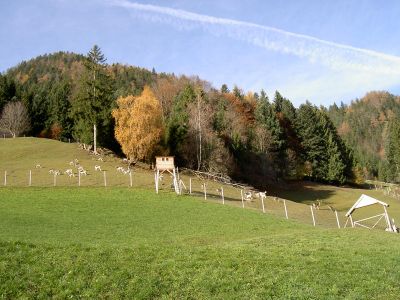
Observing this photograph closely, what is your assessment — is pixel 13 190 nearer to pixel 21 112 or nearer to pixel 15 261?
pixel 15 261

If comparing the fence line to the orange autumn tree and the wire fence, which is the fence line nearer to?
the wire fence

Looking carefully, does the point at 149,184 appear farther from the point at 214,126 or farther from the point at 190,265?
the point at 190,265

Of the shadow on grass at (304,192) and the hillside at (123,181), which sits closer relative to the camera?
the hillside at (123,181)

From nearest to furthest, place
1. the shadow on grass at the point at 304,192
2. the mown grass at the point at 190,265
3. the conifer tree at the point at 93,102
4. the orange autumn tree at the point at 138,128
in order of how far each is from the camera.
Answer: the mown grass at the point at 190,265 → the orange autumn tree at the point at 138,128 → the conifer tree at the point at 93,102 → the shadow on grass at the point at 304,192

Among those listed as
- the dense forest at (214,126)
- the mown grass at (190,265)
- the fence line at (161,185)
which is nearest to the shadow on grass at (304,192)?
the dense forest at (214,126)

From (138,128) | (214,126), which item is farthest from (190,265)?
(214,126)

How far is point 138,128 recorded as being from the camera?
58219 mm

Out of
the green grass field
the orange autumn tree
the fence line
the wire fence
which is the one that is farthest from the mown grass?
the orange autumn tree

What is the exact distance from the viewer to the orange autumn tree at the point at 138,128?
58.2 meters

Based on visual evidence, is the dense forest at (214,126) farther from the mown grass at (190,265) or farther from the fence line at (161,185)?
the mown grass at (190,265)

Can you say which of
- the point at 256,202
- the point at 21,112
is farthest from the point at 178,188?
the point at 21,112

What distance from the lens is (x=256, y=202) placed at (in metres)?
45.2

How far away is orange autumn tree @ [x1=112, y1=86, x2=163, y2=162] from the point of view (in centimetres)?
5822

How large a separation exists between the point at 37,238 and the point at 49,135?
72547 mm
